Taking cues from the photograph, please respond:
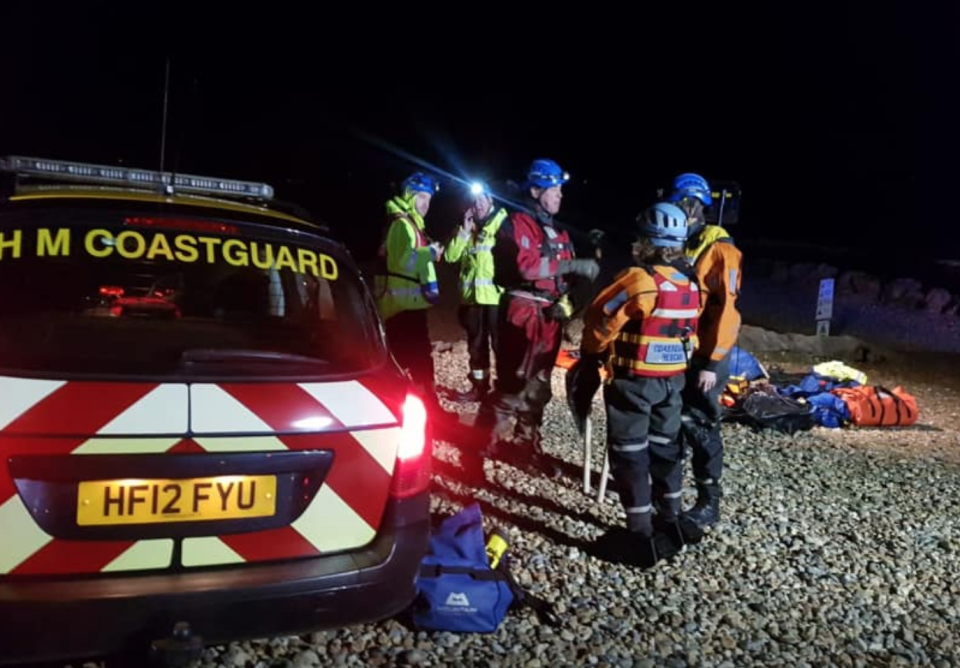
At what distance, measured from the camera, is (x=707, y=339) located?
195 inches

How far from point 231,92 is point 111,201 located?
4660 cm

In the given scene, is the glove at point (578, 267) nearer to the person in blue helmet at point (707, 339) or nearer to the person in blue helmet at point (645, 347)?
the person in blue helmet at point (707, 339)

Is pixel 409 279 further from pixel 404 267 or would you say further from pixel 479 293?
pixel 479 293

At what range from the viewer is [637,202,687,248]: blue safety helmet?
4.39 meters

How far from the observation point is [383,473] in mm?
2812

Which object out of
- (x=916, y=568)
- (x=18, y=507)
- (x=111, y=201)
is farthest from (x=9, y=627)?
(x=916, y=568)

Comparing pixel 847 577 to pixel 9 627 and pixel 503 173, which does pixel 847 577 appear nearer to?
pixel 9 627

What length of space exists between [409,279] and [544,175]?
153 centimetres

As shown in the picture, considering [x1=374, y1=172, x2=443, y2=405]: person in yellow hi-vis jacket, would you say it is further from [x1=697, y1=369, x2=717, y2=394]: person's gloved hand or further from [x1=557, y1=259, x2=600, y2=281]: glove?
[x1=697, y1=369, x2=717, y2=394]: person's gloved hand

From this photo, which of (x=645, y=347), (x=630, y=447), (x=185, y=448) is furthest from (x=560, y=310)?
(x=185, y=448)

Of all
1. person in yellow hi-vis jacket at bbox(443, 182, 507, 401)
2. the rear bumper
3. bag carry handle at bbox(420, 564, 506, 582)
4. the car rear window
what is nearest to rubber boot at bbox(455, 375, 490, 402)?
person in yellow hi-vis jacket at bbox(443, 182, 507, 401)

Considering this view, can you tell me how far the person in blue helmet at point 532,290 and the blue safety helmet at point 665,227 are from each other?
1193 mm

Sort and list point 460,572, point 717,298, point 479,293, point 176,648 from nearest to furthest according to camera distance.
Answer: point 176,648
point 460,572
point 717,298
point 479,293

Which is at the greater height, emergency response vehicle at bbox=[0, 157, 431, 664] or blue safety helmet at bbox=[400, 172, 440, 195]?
blue safety helmet at bbox=[400, 172, 440, 195]
